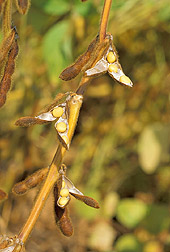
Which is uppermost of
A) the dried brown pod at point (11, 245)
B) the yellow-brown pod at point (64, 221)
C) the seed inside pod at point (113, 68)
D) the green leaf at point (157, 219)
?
the seed inside pod at point (113, 68)

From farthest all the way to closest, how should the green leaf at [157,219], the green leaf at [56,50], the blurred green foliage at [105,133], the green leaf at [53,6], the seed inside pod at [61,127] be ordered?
1. the green leaf at [157,219]
2. the blurred green foliage at [105,133]
3. the green leaf at [56,50]
4. the green leaf at [53,6]
5. the seed inside pod at [61,127]

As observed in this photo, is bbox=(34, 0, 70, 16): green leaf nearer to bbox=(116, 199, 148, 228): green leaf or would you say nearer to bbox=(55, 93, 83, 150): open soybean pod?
bbox=(55, 93, 83, 150): open soybean pod

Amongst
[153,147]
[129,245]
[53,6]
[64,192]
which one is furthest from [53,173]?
[153,147]

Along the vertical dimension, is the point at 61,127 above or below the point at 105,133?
above

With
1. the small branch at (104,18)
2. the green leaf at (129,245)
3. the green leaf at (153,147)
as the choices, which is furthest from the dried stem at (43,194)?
the green leaf at (153,147)

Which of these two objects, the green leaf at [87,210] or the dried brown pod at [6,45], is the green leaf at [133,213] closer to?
the green leaf at [87,210]

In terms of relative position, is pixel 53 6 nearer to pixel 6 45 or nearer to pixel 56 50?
pixel 56 50

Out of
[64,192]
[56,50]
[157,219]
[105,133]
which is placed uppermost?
[64,192]
